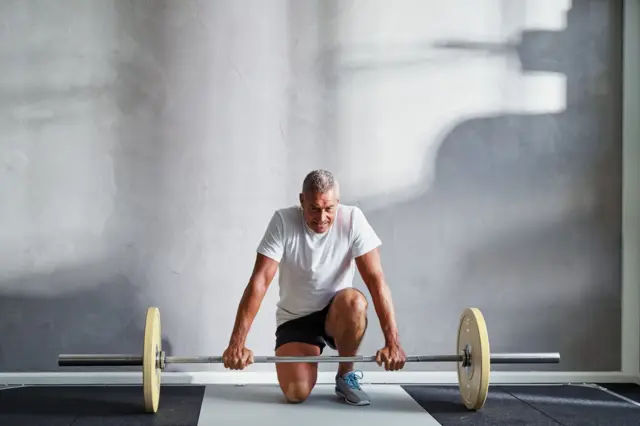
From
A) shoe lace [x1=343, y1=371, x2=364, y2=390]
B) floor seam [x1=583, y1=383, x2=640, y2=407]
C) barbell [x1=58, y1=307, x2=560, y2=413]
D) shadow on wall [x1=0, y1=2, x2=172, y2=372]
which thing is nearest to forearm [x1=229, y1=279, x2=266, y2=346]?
barbell [x1=58, y1=307, x2=560, y2=413]

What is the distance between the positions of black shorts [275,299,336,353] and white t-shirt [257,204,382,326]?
30mm

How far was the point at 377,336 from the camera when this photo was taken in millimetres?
3932

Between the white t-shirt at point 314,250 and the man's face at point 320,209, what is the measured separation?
0.33 feet

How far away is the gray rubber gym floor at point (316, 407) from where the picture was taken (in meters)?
3.00

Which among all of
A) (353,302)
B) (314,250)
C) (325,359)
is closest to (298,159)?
(314,250)

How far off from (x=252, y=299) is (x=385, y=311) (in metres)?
0.53

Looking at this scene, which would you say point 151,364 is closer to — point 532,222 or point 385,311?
point 385,311

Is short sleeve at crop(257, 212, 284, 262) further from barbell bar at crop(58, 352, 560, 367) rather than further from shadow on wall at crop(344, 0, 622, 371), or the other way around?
shadow on wall at crop(344, 0, 622, 371)

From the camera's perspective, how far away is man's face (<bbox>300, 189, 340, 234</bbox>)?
3051mm

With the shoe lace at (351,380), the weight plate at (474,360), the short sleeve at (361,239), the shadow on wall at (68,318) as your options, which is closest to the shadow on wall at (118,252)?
the shadow on wall at (68,318)

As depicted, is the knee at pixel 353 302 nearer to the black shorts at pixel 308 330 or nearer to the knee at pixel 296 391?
the black shorts at pixel 308 330

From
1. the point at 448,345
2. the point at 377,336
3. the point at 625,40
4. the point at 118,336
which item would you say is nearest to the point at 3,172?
the point at 118,336

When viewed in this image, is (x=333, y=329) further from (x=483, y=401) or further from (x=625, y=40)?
(x=625, y=40)

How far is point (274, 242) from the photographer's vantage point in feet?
10.6
